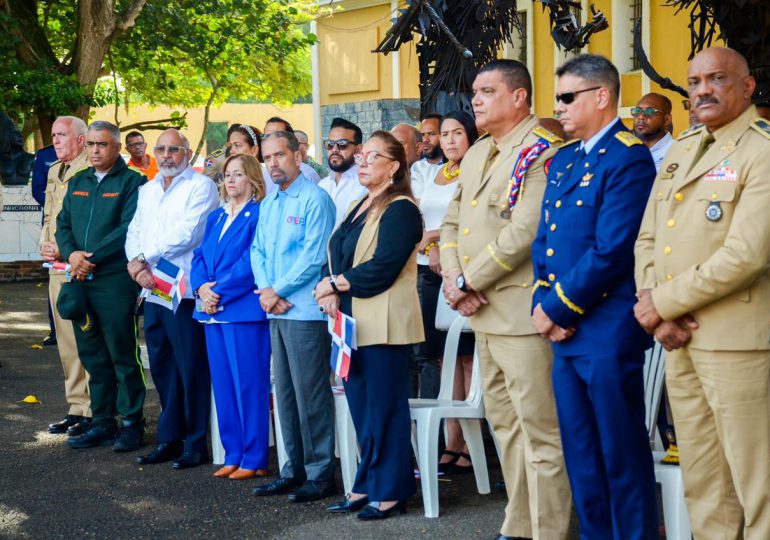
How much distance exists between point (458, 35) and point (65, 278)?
11.0ft

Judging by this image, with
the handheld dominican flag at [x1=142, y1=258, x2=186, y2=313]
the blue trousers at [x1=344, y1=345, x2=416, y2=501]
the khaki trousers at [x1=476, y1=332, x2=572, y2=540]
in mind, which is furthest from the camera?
the handheld dominican flag at [x1=142, y1=258, x2=186, y2=313]

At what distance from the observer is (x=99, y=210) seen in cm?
841

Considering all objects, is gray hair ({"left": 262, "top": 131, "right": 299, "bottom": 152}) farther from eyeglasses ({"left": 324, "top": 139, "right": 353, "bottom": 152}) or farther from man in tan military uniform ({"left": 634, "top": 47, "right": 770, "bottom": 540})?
man in tan military uniform ({"left": 634, "top": 47, "right": 770, "bottom": 540})

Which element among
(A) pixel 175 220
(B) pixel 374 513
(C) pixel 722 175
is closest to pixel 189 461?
(A) pixel 175 220

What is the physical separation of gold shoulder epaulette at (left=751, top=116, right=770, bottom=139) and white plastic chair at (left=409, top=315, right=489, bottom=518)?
8.38 ft

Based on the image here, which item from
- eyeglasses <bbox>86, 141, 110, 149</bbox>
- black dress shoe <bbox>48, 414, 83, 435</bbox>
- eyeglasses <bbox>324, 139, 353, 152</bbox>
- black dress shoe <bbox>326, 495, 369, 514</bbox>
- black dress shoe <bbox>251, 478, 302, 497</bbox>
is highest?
eyeglasses <bbox>86, 141, 110, 149</bbox>

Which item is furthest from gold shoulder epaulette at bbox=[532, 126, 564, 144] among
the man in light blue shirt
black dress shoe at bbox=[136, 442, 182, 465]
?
black dress shoe at bbox=[136, 442, 182, 465]

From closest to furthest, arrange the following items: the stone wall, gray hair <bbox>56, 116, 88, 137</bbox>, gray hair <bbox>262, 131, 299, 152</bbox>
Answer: gray hair <bbox>262, 131, 299, 152</bbox>
gray hair <bbox>56, 116, 88, 137</bbox>
the stone wall

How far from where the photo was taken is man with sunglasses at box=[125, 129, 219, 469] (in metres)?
7.82

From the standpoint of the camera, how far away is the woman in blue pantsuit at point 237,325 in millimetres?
7289

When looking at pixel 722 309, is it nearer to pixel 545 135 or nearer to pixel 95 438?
pixel 545 135

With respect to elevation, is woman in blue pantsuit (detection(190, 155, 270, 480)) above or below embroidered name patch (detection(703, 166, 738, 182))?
below

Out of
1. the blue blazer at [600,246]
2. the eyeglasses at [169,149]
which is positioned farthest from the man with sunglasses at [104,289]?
the blue blazer at [600,246]

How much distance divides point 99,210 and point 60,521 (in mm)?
2660
